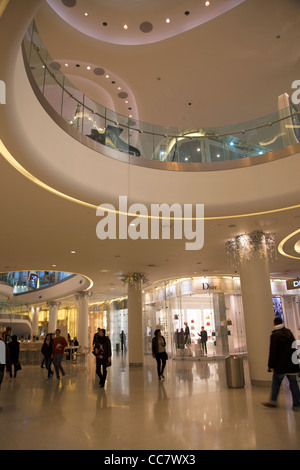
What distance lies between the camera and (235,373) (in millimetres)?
8906

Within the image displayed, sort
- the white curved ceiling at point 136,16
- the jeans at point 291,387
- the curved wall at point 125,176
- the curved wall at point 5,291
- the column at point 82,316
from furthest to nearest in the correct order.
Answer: the curved wall at point 5,291 → the column at point 82,316 → the white curved ceiling at point 136,16 → the curved wall at point 125,176 → the jeans at point 291,387

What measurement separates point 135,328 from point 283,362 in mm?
11780

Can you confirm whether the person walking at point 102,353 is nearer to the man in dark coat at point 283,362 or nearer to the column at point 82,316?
the man in dark coat at point 283,362

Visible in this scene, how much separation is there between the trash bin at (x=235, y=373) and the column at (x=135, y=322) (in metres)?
8.37

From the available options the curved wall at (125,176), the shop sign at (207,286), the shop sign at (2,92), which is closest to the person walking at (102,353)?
the curved wall at (125,176)

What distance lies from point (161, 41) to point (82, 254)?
7935 millimetres

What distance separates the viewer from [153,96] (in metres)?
14.1

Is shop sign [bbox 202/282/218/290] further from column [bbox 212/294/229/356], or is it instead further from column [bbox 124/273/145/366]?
column [bbox 124/273/145/366]

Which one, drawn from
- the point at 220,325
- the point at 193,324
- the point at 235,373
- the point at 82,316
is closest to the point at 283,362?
the point at 235,373

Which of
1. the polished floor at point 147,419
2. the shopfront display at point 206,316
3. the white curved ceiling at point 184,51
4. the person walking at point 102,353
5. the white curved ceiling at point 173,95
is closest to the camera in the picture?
the polished floor at point 147,419

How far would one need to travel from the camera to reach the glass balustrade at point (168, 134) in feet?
27.1

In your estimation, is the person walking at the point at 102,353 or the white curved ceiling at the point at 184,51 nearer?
the person walking at the point at 102,353

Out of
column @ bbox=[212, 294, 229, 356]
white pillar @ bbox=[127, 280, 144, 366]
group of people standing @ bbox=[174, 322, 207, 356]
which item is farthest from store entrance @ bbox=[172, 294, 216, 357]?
white pillar @ bbox=[127, 280, 144, 366]

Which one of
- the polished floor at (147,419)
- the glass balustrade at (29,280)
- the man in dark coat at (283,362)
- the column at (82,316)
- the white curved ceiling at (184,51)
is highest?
the white curved ceiling at (184,51)
